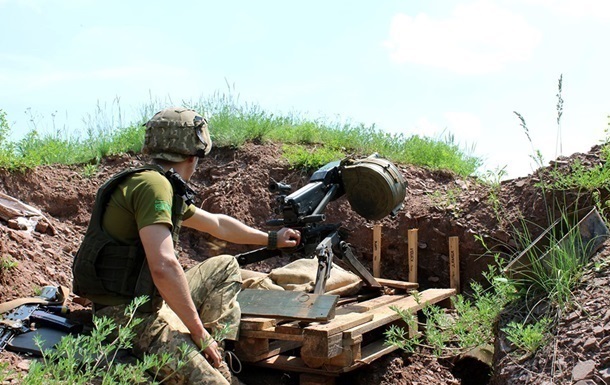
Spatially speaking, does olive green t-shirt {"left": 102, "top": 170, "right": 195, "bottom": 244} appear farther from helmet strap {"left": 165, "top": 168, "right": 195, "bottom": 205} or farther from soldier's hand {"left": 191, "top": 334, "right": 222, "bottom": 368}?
soldier's hand {"left": 191, "top": 334, "right": 222, "bottom": 368}

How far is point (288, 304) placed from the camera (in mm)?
4457

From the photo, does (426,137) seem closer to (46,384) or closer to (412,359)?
(412,359)

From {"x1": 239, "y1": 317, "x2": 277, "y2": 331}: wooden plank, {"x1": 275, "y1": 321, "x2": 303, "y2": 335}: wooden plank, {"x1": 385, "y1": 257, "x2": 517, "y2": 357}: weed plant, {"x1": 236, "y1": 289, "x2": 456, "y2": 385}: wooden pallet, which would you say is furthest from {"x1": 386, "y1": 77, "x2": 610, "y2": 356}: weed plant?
{"x1": 239, "y1": 317, "x2": 277, "y2": 331}: wooden plank

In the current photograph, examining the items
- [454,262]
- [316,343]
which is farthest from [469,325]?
[454,262]

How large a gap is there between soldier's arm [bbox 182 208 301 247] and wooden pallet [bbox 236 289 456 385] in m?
0.59

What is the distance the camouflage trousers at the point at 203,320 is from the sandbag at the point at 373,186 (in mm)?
1691

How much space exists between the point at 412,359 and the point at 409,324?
58 cm

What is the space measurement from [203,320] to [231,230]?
797 millimetres

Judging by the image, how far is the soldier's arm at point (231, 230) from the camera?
4.55 m

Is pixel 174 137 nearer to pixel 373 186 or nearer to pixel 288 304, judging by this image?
pixel 288 304

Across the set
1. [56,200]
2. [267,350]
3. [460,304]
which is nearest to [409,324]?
[460,304]

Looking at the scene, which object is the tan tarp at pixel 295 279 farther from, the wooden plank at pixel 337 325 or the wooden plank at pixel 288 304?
the wooden plank at pixel 337 325

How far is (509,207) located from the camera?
22.6 feet

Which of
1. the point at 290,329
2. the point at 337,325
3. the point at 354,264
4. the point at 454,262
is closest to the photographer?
the point at 337,325
